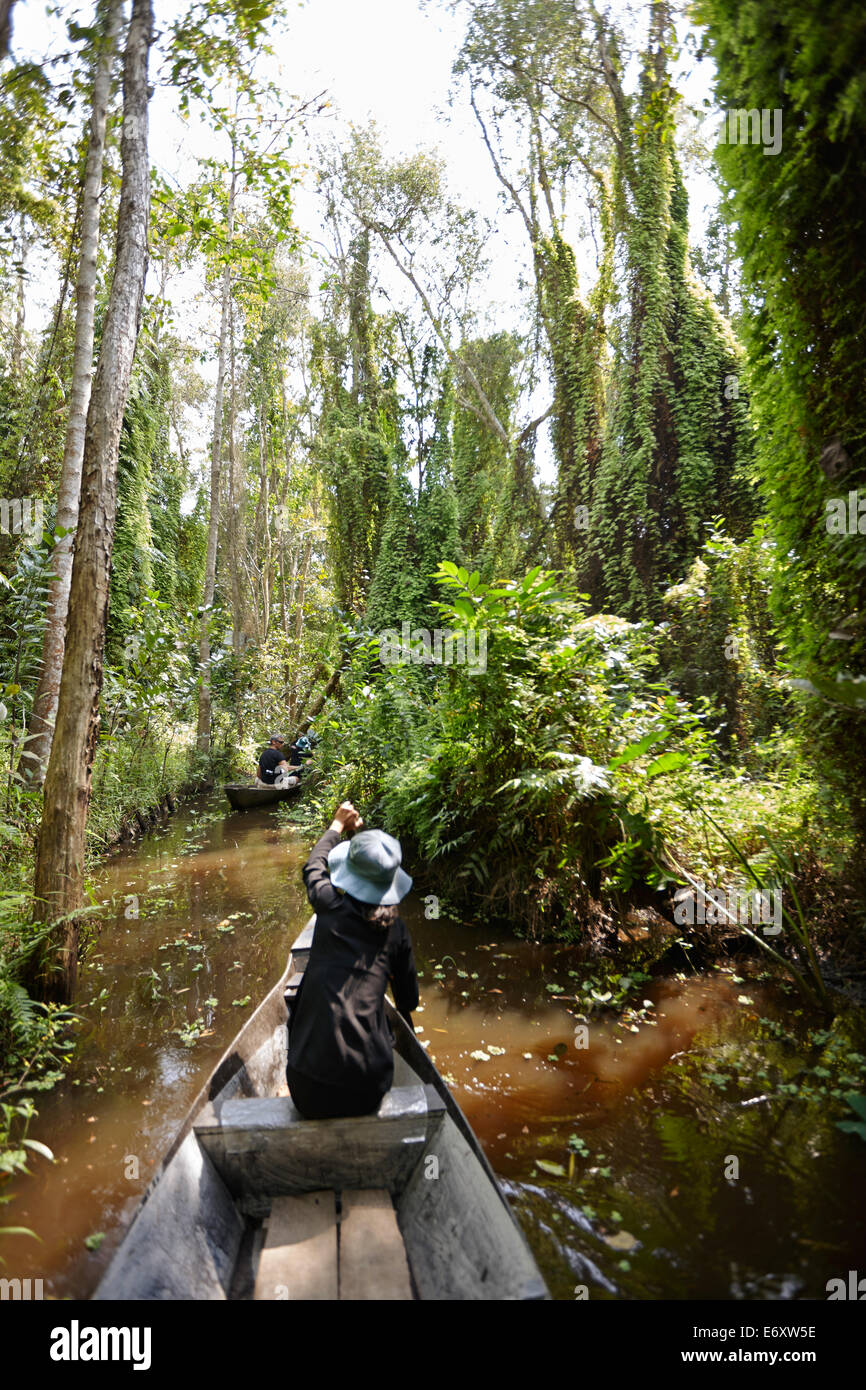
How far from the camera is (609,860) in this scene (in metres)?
→ 5.82

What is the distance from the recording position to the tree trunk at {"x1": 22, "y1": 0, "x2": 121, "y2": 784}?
268 inches

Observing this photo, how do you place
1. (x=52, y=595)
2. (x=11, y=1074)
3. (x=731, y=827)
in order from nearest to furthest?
(x=11, y=1074), (x=731, y=827), (x=52, y=595)

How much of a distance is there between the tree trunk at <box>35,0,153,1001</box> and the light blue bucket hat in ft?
8.32

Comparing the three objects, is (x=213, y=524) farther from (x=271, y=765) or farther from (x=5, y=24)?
(x=5, y=24)

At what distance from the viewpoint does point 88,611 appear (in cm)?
490

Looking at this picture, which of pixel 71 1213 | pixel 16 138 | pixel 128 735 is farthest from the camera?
pixel 128 735

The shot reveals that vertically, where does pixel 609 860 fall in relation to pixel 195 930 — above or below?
above

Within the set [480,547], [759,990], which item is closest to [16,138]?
[759,990]

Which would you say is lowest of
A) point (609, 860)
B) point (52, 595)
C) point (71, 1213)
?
point (71, 1213)

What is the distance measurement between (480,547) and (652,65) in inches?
421

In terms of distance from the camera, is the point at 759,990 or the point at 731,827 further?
the point at 731,827

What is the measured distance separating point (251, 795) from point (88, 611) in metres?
9.02

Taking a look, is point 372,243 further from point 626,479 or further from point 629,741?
point 629,741

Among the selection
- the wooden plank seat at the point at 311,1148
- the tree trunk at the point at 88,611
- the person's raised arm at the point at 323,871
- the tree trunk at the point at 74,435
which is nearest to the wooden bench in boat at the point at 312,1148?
the wooden plank seat at the point at 311,1148
